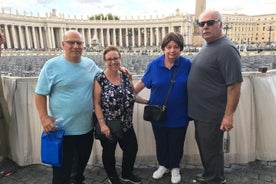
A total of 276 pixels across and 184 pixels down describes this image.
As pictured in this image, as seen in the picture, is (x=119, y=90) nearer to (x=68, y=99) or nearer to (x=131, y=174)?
(x=68, y=99)

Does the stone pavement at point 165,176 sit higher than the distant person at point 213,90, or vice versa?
the distant person at point 213,90

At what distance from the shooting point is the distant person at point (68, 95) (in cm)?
264

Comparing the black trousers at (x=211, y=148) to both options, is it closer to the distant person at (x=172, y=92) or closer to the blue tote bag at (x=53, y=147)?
the distant person at (x=172, y=92)

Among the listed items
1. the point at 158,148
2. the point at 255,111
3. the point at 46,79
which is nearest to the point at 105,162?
the point at 158,148

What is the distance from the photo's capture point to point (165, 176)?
3.47 m

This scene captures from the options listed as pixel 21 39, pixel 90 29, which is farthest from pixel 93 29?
pixel 21 39

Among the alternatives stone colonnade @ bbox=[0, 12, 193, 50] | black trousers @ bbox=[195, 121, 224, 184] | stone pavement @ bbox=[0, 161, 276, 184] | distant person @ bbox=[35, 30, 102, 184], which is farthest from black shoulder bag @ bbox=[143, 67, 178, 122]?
stone colonnade @ bbox=[0, 12, 193, 50]

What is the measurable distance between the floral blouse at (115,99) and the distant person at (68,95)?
157 millimetres

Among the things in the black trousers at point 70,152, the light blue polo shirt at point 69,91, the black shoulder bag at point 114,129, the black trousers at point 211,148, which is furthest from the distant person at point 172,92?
the black trousers at point 70,152

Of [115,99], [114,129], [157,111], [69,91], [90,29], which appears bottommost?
[114,129]

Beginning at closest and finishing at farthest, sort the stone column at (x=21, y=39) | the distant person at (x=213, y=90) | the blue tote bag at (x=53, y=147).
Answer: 1. the distant person at (x=213, y=90)
2. the blue tote bag at (x=53, y=147)
3. the stone column at (x=21, y=39)

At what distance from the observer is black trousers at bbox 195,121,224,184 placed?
2.87 m

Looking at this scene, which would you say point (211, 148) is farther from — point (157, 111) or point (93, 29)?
point (93, 29)

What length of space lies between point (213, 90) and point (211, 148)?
735 mm
